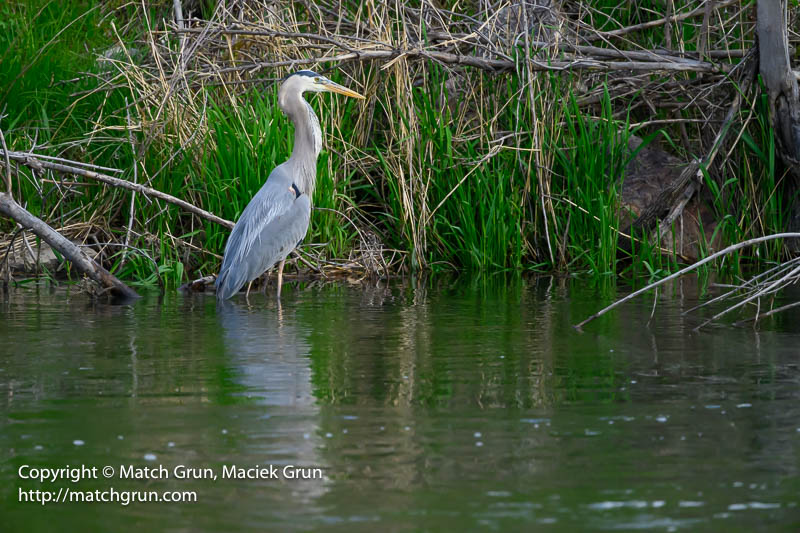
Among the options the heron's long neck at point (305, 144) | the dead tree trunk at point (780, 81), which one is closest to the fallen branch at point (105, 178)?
the heron's long neck at point (305, 144)

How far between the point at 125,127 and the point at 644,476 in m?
6.19

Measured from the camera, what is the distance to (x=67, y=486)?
116 inches

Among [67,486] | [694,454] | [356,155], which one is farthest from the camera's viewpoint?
[356,155]

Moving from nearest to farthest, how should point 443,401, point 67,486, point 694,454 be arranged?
point 67,486
point 694,454
point 443,401

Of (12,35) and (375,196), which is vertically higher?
(12,35)

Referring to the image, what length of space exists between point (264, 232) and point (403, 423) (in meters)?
3.79

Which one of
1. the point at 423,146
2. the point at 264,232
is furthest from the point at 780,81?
the point at 264,232

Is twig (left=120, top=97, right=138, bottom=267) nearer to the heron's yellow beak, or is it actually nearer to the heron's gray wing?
the heron's gray wing

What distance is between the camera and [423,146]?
843 centimetres

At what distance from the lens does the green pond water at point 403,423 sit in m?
2.73

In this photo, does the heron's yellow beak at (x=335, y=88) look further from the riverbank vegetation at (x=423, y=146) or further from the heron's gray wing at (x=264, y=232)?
the heron's gray wing at (x=264, y=232)

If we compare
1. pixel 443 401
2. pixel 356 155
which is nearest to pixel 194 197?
pixel 356 155

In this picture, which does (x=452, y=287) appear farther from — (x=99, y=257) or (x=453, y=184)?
(x=99, y=257)

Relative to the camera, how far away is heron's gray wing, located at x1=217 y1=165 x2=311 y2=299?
7023 mm
